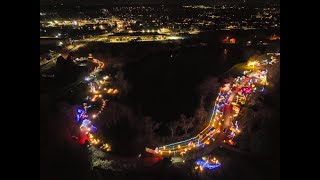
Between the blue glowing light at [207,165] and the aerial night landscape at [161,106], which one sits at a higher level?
the aerial night landscape at [161,106]

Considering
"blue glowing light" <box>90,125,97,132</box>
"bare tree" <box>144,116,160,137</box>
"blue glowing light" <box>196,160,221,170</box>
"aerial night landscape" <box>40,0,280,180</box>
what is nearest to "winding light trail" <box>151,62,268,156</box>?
"aerial night landscape" <box>40,0,280,180</box>

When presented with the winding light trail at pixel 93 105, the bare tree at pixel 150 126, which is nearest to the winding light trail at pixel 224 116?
the bare tree at pixel 150 126

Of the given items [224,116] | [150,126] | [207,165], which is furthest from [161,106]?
[207,165]

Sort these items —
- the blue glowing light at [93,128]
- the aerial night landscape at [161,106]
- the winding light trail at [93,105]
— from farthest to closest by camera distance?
1. the blue glowing light at [93,128]
2. the winding light trail at [93,105]
3. the aerial night landscape at [161,106]

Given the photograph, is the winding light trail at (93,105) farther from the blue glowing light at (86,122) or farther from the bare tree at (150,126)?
the bare tree at (150,126)

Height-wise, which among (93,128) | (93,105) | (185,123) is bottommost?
(93,128)

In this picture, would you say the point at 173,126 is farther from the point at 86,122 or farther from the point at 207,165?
the point at 86,122

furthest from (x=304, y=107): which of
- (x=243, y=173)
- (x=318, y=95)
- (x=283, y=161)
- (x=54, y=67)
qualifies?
(x=54, y=67)

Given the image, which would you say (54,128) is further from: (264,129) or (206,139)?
(264,129)

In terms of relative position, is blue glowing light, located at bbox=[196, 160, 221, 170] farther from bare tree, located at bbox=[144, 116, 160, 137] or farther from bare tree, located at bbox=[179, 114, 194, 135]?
bare tree, located at bbox=[144, 116, 160, 137]
